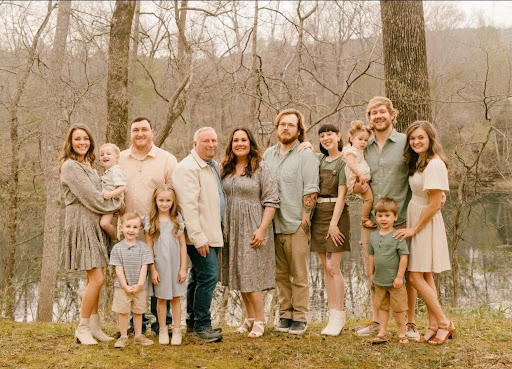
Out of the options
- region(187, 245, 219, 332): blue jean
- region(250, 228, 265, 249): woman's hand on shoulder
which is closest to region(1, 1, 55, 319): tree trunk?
region(187, 245, 219, 332): blue jean

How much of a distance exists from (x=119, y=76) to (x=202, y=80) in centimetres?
317

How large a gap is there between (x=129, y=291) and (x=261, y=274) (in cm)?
118

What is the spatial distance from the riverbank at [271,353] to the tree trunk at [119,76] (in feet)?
12.4

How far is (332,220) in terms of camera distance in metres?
4.37

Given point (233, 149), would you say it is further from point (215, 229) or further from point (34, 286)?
point (34, 286)

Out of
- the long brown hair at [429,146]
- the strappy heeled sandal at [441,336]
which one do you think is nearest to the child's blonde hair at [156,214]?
the long brown hair at [429,146]

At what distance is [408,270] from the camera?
4176 millimetres

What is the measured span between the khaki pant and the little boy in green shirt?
2.06 feet

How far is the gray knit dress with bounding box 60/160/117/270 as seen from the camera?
4098mm

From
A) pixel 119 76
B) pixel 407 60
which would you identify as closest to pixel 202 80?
pixel 119 76

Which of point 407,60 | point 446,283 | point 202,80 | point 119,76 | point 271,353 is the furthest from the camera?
point 446,283

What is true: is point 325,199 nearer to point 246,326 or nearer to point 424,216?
point 424,216

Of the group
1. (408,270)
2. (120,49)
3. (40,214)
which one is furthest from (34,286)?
(408,270)

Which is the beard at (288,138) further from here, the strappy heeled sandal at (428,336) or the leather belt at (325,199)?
the strappy heeled sandal at (428,336)
